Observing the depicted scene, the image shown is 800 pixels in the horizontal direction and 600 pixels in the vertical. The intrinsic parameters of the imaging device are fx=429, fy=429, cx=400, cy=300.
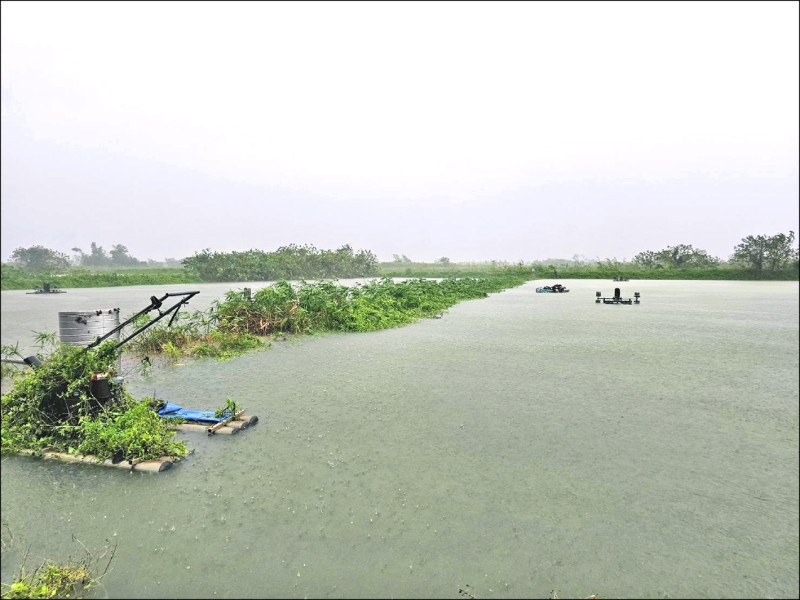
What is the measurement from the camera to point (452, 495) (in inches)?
155

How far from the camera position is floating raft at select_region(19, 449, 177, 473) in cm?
430

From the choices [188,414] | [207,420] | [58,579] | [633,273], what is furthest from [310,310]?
[633,273]

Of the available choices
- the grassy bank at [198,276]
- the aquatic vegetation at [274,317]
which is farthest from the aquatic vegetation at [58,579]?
the grassy bank at [198,276]

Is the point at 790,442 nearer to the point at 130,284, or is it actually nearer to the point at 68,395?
the point at 68,395

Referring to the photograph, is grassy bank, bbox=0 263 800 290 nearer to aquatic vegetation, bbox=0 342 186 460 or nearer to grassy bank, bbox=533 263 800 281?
grassy bank, bbox=533 263 800 281

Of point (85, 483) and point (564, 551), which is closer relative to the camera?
point (564, 551)

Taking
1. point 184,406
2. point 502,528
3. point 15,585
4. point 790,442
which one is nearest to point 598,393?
point 790,442

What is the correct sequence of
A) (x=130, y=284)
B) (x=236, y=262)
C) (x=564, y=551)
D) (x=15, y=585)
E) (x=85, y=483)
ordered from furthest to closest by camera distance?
1. (x=236, y=262)
2. (x=130, y=284)
3. (x=85, y=483)
4. (x=564, y=551)
5. (x=15, y=585)

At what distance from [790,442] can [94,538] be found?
24.0ft

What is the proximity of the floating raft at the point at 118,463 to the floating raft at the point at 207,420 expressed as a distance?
89cm

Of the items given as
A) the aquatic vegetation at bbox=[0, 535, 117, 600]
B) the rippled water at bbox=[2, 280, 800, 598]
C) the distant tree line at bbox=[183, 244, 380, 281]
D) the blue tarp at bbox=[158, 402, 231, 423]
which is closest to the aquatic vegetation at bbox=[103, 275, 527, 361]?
the rippled water at bbox=[2, 280, 800, 598]

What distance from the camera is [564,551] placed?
316 cm

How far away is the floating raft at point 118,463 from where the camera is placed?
4305 millimetres

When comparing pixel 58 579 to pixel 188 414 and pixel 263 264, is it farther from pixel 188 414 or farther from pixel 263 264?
pixel 263 264
